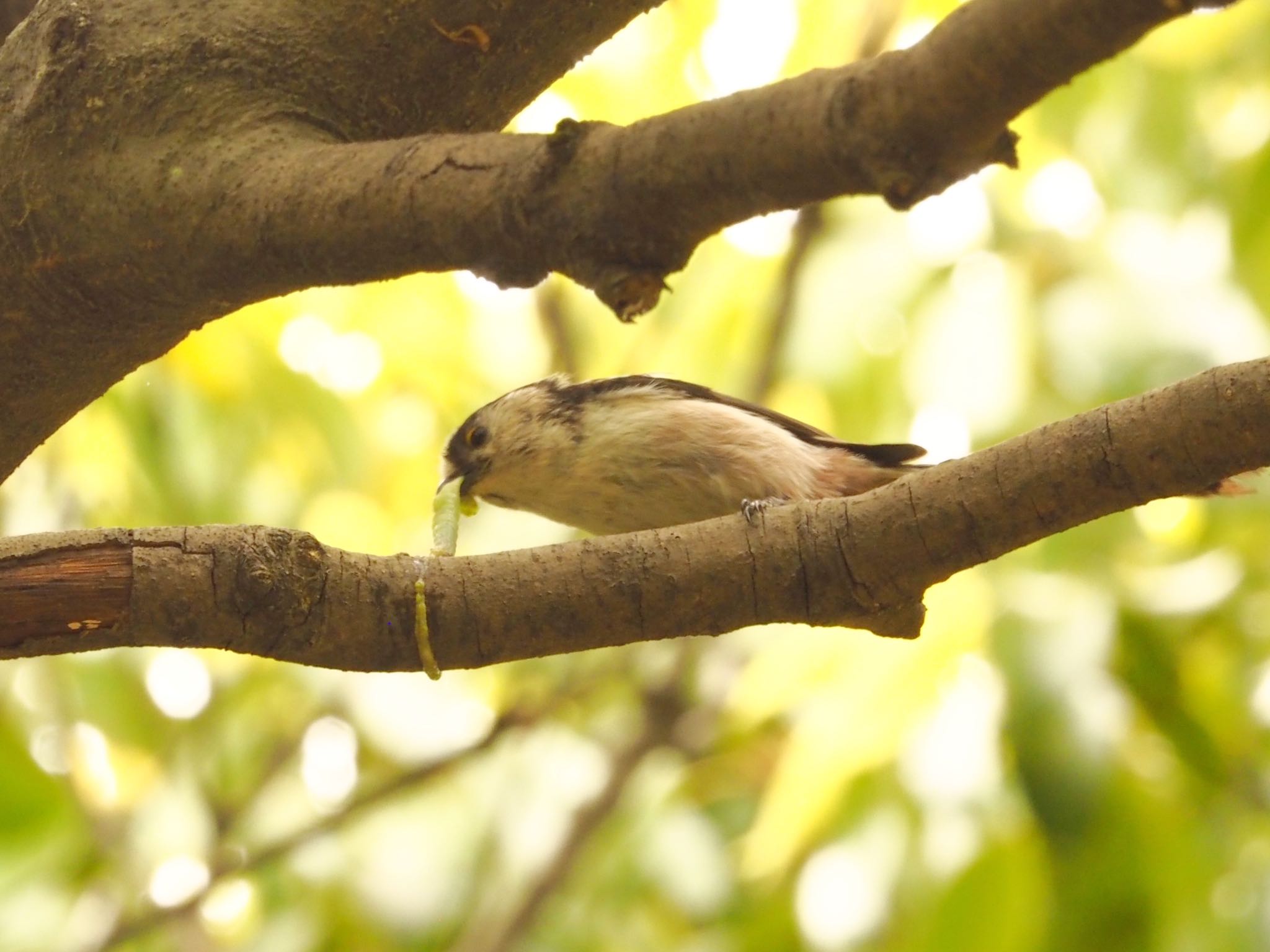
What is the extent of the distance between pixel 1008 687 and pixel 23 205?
7.86 ft

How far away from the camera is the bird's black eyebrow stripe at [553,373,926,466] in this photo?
11.9ft

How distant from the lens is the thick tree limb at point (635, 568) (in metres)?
1.83

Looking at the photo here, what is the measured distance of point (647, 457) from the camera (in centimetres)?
359

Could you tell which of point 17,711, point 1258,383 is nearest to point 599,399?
point 1258,383

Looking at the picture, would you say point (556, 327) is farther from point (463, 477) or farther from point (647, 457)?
point (647, 457)

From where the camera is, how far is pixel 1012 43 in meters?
1.57

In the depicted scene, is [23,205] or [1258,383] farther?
[23,205]

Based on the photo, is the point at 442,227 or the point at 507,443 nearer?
the point at 442,227

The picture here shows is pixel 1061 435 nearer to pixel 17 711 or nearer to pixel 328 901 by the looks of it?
pixel 328 901

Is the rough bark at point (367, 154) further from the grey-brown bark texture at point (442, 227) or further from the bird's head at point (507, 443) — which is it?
the bird's head at point (507, 443)

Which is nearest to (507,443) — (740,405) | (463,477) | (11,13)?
(463,477)

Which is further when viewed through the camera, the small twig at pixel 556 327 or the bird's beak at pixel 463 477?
the small twig at pixel 556 327

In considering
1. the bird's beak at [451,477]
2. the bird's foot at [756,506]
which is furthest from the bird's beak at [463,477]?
the bird's foot at [756,506]

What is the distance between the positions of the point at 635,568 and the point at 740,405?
72.1 inches
